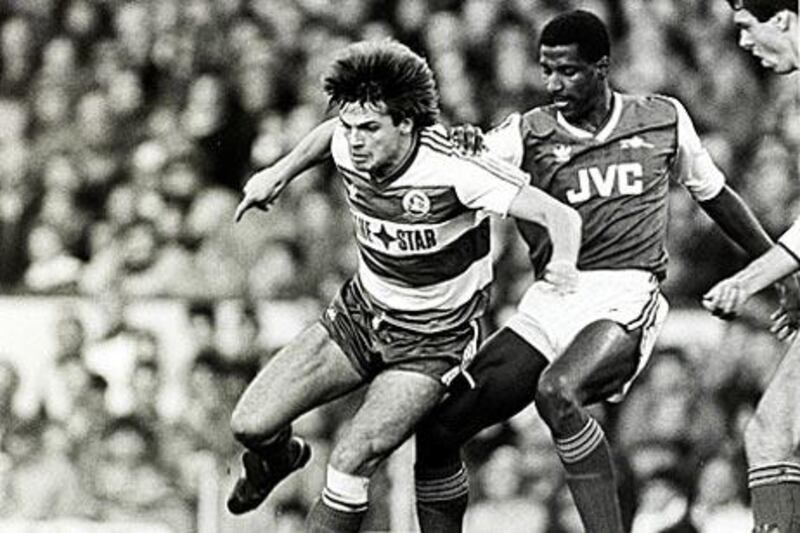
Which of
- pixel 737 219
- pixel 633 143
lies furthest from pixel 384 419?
pixel 737 219

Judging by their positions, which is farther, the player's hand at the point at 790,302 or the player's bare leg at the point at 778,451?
the player's hand at the point at 790,302

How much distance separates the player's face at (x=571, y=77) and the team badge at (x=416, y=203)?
1.79 feet

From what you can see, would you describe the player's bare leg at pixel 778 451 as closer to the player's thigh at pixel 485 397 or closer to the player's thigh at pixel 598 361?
the player's thigh at pixel 598 361

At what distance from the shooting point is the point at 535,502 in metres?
6.74

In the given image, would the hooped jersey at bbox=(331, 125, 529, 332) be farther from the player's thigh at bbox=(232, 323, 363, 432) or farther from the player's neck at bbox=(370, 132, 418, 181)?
the player's thigh at bbox=(232, 323, 363, 432)

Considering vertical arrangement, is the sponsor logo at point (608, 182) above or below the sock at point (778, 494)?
above

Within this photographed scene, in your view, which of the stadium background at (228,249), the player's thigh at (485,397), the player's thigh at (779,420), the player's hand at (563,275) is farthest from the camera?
the stadium background at (228,249)

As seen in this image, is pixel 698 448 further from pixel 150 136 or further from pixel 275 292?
pixel 150 136

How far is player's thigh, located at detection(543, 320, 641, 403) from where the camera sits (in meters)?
4.49

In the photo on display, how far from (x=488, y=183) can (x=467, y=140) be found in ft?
0.62

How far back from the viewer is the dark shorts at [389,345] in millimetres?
4590

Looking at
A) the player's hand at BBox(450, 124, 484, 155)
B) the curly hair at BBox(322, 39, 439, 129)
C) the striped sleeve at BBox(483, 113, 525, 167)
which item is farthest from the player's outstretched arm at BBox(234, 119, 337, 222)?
the striped sleeve at BBox(483, 113, 525, 167)

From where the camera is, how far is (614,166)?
4.84 metres

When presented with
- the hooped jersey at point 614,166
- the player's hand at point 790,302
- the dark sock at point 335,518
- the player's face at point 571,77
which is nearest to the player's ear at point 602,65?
the player's face at point 571,77
